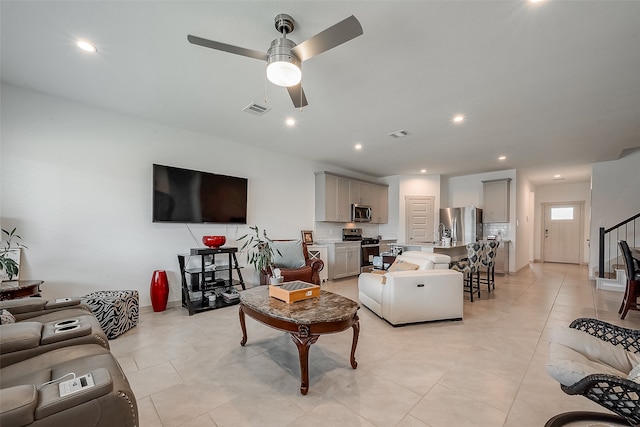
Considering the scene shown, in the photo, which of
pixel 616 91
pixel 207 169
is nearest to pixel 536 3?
pixel 616 91

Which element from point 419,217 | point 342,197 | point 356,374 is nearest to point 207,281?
point 356,374

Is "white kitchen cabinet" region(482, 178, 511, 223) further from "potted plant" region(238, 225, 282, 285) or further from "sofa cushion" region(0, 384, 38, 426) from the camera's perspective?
"sofa cushion" region(0, 384, 38, 426)

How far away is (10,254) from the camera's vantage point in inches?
110

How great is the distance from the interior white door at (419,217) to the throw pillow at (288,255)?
392 cm

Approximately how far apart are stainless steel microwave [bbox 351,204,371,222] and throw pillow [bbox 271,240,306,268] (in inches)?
89.6

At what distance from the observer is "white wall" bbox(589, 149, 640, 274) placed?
5.50 m

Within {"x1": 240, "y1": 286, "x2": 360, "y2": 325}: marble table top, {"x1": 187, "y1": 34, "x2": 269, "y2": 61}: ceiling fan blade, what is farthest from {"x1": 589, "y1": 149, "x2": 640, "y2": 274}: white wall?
{"x1": 187, "y1": 34, "x2": 269, "y2": 61}: ceiling fan blade

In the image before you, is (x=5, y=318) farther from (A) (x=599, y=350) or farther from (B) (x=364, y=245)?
(B) (x=364, y=245)

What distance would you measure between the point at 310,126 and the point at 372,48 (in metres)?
1.85

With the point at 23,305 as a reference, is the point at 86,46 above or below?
above

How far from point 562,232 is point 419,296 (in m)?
9.09

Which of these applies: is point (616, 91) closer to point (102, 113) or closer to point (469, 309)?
point (469, 309)

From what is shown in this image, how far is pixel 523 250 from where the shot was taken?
7.41 metres

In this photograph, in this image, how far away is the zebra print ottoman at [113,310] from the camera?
2.76 m
